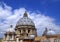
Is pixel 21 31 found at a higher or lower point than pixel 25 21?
lower

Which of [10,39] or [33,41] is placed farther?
[10,39]

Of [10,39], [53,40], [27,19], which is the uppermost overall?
[27,19]

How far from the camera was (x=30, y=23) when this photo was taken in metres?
50.9

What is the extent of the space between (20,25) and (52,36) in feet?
43.5

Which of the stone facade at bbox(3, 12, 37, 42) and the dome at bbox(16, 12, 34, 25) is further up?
the dome at bbox(16, 12, 34, 25)

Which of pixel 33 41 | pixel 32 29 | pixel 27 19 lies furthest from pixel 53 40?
pixel 27 19

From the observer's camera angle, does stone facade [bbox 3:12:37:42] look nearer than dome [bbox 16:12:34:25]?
Yes

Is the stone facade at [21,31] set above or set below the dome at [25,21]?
below

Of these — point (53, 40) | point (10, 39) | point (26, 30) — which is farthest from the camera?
point (26, 30)

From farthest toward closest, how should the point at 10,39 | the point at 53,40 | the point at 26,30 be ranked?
the point at 26,30, the point at 10,39, the point at 53,40

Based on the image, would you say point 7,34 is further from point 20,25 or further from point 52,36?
point 52,36

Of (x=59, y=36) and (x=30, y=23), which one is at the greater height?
(x=30, y=23)

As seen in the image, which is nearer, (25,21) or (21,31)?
(21,31)

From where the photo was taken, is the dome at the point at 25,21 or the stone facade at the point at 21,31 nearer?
the stone facade at the point at 21,31
